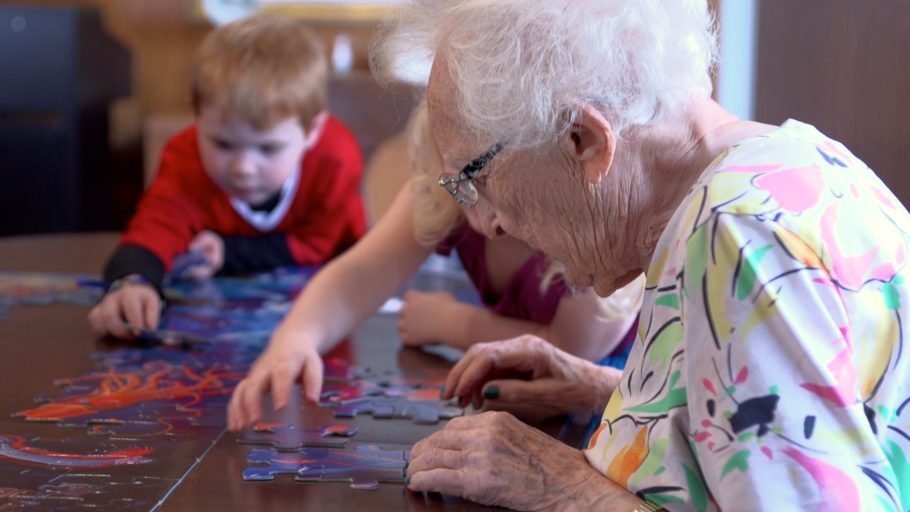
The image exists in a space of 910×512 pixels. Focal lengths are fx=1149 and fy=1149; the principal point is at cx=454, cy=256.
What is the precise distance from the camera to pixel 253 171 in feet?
8.20

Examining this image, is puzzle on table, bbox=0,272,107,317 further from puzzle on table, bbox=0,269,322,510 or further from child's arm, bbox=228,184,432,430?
child's arm, bbox=228,184,432,430

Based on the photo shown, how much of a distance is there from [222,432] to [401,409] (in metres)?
0.24

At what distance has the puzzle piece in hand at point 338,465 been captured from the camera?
1.27m

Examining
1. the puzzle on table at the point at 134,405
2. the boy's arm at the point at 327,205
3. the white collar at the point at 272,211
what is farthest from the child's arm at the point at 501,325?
the white collar at the point at 272,211

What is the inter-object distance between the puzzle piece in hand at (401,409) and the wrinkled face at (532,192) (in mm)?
294

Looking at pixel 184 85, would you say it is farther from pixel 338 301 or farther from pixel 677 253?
pixel 677 253

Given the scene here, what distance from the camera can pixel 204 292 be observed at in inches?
89.5

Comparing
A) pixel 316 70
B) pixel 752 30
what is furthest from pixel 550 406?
pixel 752 30

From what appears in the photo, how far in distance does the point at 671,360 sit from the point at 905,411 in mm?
216

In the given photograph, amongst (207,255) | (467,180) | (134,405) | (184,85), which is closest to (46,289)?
(207,255)

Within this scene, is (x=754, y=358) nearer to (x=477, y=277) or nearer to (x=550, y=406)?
(x=550, y=406)

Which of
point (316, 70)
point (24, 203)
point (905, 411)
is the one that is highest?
point (316, 70)

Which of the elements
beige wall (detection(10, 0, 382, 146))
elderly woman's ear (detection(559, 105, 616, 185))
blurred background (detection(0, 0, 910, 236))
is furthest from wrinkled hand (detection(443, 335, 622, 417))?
beige wall (detection(10, 0, 382, 146))

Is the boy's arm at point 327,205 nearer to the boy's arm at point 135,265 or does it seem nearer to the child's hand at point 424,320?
the boy's arm at point 135,265
